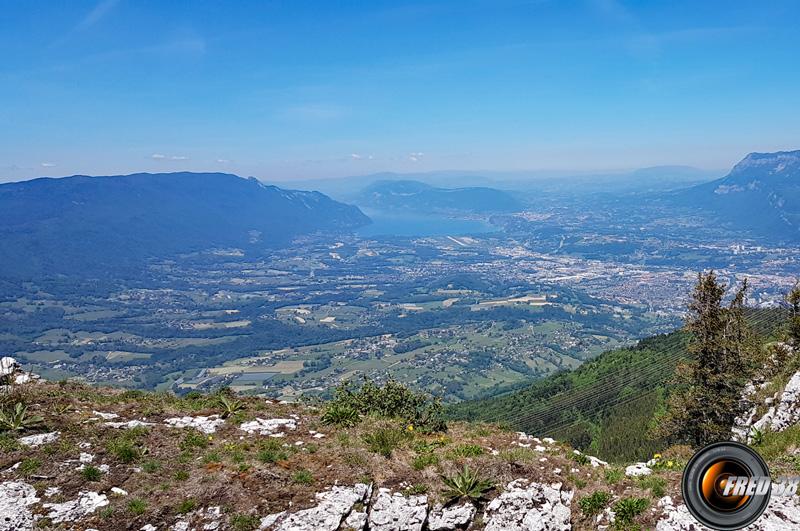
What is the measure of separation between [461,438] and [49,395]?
14642 millimetres

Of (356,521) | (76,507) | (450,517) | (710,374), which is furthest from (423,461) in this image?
(710,374)

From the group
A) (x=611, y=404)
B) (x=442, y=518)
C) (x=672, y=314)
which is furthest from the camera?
(x=672, y=314)

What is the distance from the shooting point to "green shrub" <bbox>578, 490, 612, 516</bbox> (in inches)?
449

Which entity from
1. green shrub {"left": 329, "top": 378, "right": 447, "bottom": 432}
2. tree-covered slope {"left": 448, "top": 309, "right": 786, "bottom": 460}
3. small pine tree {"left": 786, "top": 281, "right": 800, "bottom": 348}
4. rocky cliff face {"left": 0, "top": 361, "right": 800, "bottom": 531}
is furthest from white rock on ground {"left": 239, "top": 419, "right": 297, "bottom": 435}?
tree-covered slope {"left": 448, "top": 309, "right": 786, "bottom": 460}

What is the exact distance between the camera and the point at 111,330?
615 ft

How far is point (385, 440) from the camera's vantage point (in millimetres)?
13531

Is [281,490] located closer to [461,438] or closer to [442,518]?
[442,518]

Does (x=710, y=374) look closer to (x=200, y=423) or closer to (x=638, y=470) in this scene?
(x=638, y=470)

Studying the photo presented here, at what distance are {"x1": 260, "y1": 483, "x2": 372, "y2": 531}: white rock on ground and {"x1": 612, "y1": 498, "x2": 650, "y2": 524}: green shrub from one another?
5945 millimetres

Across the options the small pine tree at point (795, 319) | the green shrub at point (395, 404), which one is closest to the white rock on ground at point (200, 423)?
the green shrub at point (395, 404)

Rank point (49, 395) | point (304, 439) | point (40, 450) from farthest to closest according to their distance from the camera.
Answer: point (49, 395)
point (304, 439)
point (40, 450)

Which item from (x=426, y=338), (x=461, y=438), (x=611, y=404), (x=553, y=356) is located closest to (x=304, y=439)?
(x=461, y=438)

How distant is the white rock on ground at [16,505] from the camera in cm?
978

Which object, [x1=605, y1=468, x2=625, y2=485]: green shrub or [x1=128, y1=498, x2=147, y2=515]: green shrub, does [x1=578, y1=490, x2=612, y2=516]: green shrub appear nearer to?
[x1=605, y1=468, x2=625, y2=485]: green shrub
